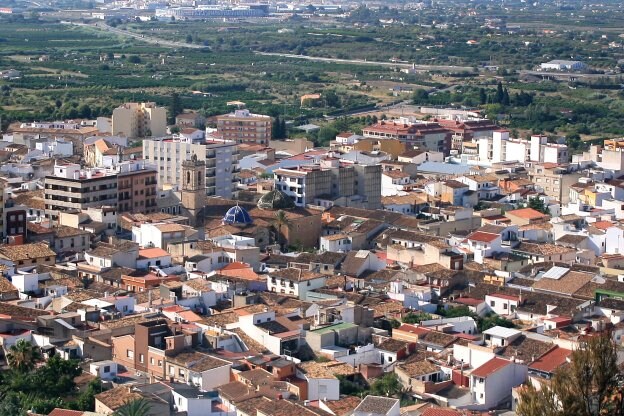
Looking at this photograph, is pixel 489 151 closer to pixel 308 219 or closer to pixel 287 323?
pixel 308 219

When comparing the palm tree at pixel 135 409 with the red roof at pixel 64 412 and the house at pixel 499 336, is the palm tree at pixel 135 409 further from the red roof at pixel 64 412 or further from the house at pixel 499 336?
the house at pixel 499 336

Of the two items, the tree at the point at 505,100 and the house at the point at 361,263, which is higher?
the house at the point at 361,263

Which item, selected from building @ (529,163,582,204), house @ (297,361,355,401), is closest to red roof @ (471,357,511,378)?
house @ (297,361,355,401)

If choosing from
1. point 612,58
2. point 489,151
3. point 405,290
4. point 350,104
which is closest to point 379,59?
point 612,58

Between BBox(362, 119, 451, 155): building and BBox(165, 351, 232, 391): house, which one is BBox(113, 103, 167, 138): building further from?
BBox(165, 351, 232, 391): house

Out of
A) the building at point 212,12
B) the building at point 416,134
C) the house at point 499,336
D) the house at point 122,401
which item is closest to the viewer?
the house at point 122,401

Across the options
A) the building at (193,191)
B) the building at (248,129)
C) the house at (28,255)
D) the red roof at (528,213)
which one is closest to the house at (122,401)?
the house at (28,255)
